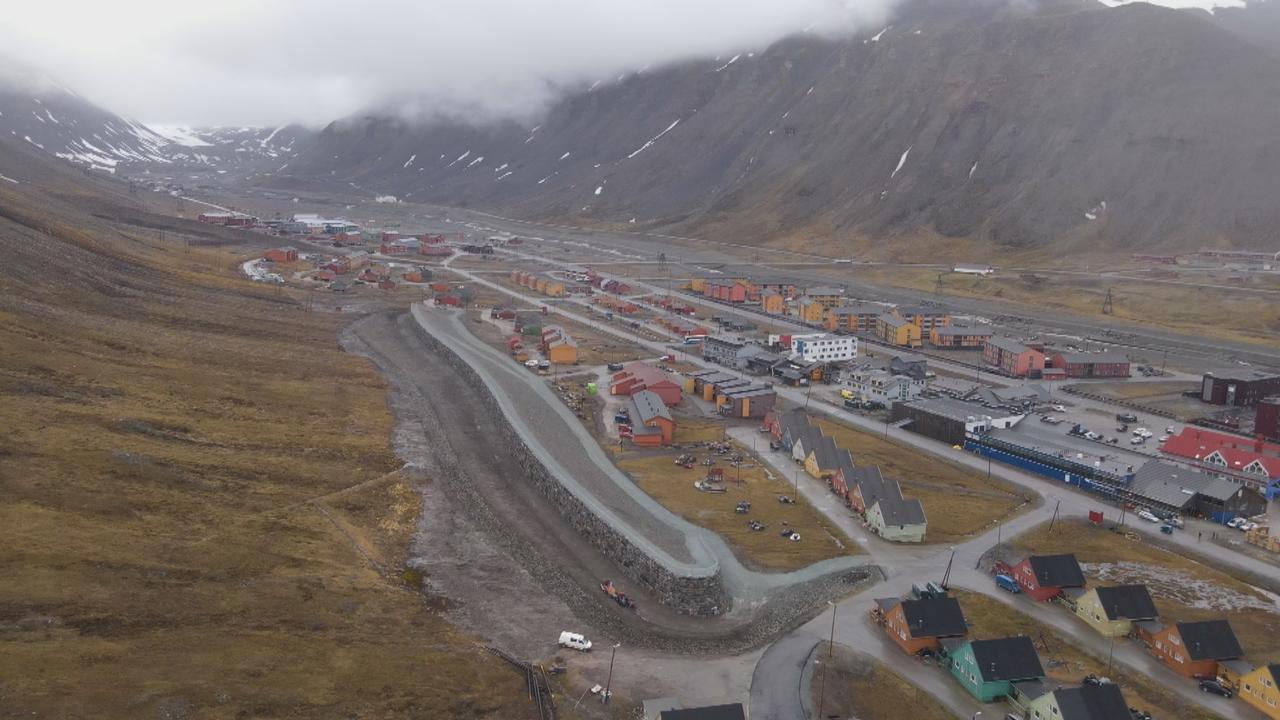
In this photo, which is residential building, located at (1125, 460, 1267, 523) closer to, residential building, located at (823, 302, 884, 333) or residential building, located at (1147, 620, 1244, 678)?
residential building, located at (1147, 620, 1244, 678)

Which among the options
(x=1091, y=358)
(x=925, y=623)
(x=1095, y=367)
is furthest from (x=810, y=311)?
(x=925, y=623)

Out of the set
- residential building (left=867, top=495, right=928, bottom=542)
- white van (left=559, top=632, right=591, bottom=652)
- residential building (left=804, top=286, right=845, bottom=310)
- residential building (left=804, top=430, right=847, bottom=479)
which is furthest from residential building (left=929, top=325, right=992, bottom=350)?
white van (left=559, top=632, right=591, bottom=652)

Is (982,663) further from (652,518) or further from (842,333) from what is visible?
(842,333)

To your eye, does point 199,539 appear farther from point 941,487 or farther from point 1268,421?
point 1268,421

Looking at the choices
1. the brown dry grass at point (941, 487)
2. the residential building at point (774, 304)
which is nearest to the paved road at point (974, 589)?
the brown dry grass at point (941, 487)

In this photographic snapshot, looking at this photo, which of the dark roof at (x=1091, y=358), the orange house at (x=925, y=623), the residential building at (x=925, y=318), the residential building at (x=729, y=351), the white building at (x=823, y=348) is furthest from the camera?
the residential building at (x=925, y=318)

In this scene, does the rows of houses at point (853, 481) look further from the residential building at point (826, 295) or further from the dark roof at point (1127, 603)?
the residential building at point (826, 295)
